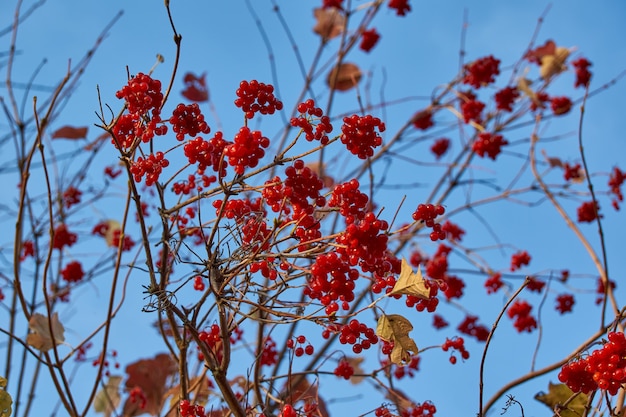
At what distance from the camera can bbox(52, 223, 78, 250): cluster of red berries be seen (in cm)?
384

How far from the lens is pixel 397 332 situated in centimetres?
161

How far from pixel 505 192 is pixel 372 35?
1.62 m

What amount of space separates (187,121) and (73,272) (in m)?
2.51

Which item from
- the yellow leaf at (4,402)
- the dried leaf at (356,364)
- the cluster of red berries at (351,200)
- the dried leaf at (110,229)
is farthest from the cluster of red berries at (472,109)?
the yellow leaf at (4,402)

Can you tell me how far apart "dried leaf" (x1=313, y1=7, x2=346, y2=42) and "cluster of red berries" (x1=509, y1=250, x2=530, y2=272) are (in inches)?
73.2

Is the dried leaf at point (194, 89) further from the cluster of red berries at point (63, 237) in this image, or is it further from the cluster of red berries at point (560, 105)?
the cluster of red berries at point (560, 105)

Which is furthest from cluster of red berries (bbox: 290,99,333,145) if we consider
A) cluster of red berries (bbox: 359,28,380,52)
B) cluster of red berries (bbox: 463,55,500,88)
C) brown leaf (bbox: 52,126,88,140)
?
cluster of red berries (bbox: 359,28,380,52)

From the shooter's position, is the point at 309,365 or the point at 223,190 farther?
the point at 309,365

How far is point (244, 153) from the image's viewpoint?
155 cm

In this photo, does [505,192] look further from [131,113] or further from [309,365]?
[131,113]

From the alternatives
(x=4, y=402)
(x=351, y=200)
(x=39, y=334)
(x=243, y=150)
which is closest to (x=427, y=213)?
(x=351, y=200)

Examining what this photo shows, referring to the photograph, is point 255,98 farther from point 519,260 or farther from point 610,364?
point 519,260

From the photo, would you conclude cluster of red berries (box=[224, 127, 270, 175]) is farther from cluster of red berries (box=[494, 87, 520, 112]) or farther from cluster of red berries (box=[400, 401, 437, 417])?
cluster of red berries (box=[494, 87, 520, 112])

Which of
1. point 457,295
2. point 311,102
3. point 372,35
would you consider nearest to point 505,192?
point 457,295
